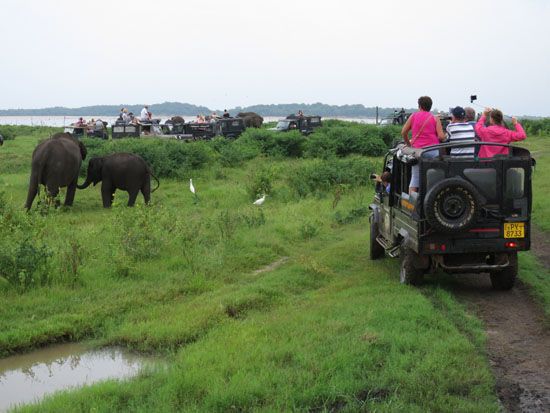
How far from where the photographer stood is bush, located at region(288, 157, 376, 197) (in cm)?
2019

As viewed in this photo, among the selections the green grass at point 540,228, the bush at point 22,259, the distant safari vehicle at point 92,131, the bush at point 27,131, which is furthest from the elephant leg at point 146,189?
the bush at point 27,131

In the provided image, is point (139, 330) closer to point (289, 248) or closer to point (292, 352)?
point (292, 352)

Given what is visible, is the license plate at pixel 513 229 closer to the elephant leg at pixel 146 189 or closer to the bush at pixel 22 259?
the bush at pixel 22 259

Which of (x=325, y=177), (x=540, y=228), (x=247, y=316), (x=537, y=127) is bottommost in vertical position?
(x=247, y=316)

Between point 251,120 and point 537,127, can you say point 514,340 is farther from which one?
point 537,127

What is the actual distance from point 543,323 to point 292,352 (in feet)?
9.96

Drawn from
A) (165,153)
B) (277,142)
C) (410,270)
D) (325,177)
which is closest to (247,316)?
(410,270)

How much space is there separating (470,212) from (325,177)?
12.4 m

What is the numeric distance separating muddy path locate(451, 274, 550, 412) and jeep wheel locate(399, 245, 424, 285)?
0.54m

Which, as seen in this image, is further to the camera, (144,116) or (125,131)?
(144,116)

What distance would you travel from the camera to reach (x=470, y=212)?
854 cm

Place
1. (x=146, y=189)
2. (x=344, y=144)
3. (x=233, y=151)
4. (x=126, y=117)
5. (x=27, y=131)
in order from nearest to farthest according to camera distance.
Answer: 1. (x=146, y=189)
2. (x=233, y=151)
3. (x=344, y=144)
4. (x=126, y=117)
5. (x=27, y=131)

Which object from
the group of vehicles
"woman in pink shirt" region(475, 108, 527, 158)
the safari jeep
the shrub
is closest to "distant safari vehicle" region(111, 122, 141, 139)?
the group of vehicles

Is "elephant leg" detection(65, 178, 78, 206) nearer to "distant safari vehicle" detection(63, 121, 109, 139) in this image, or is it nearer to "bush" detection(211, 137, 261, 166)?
"bush" detection(211, 137, 261, 166)
